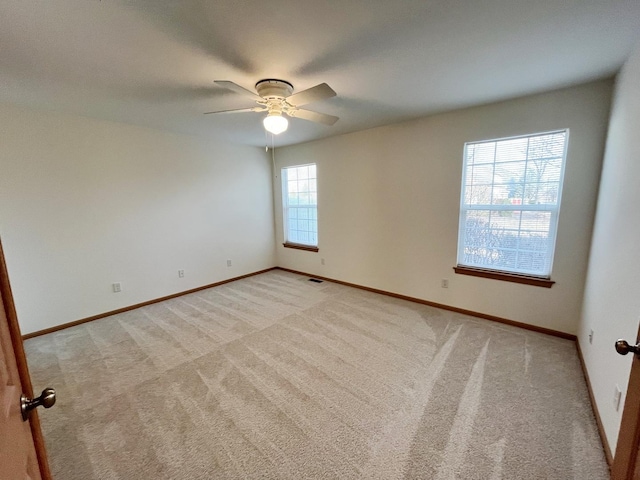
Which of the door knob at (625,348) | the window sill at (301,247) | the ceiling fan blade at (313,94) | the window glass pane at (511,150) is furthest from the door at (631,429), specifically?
the window sill at (301,247)

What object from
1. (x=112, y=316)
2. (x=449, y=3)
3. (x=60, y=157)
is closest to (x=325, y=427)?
(x=449, y=3)

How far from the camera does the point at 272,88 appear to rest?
6.91ft

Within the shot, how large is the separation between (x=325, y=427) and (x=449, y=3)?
8.10 feet

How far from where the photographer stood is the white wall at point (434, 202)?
7.98 feet

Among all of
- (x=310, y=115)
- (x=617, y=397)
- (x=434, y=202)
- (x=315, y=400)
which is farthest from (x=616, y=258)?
(x=310, y=115)

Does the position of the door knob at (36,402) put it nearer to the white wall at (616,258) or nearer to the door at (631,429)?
the door at (631,429)

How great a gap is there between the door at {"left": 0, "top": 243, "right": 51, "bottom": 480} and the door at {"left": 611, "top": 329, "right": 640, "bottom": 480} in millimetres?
1700

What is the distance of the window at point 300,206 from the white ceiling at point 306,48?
6.86 ft

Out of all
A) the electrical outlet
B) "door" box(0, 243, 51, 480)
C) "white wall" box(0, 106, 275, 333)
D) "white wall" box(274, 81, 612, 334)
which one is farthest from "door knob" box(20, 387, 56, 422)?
"white wall" box(274, 81, 612, 334)

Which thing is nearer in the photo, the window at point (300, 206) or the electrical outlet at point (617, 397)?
the electrical outlet at point (617, 397)

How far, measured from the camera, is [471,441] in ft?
5.09

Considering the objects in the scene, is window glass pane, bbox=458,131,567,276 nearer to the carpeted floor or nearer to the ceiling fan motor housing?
the carpeted floor

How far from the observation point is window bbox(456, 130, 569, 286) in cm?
260

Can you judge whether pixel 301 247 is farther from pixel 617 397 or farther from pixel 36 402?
pixel 36 402
